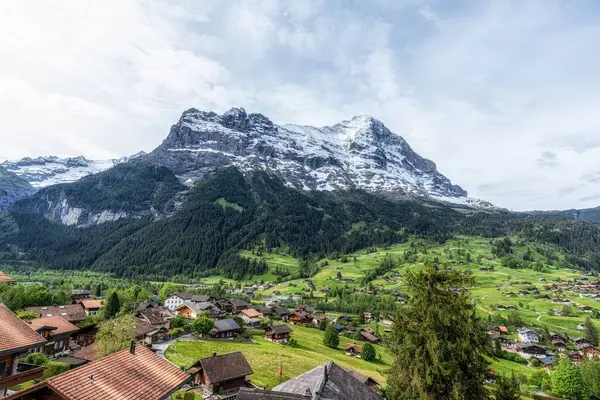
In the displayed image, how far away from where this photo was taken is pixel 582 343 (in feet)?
388

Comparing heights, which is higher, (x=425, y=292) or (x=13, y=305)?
(x=425, y=292)

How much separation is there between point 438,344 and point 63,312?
3378 inches

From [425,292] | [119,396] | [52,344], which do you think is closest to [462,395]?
[425,292]

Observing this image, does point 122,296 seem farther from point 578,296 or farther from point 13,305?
point 578,296

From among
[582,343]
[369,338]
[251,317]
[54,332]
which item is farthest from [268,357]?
→ [582,343]

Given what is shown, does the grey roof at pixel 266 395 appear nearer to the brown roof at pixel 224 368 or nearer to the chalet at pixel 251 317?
the brown roof at pixel 224 368

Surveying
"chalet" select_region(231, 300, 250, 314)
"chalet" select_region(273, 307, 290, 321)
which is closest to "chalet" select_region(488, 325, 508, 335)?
"chalet" select_region(273, 307, 290, 321)

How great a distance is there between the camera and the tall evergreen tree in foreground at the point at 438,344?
79.3ft

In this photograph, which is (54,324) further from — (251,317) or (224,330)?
(251,317)

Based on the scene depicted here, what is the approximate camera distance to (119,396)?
15.1m

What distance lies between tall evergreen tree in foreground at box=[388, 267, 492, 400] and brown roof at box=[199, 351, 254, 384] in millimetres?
26645

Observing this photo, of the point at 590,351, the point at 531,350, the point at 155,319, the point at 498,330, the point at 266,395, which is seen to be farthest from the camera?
the point at 498,330

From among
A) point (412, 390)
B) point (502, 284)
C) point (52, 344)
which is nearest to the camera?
point (412, 390)

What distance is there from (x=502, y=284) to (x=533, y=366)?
315 ft
